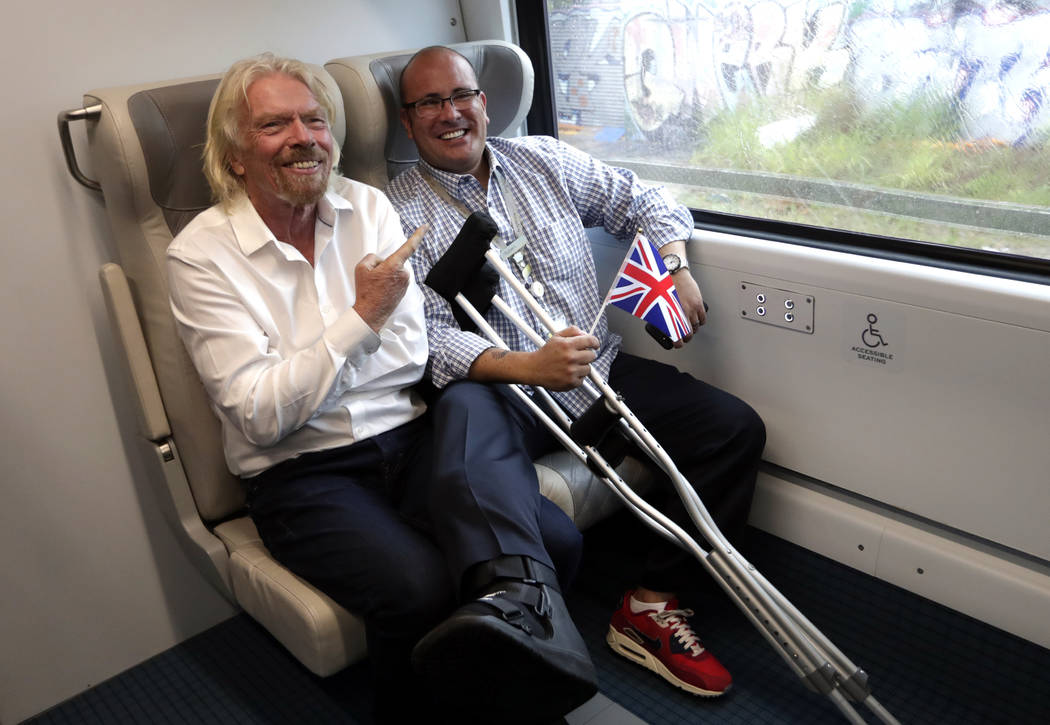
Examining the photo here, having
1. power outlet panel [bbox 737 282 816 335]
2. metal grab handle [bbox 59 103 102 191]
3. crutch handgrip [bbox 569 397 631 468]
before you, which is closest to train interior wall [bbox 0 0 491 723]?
metal grab handle [bbox 59 103 102 191]

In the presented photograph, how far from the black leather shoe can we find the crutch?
392 millimetres

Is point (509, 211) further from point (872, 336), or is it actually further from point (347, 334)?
point (872, 336)

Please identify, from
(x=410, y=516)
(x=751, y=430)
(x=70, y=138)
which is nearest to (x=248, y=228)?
(x=70, y=138)

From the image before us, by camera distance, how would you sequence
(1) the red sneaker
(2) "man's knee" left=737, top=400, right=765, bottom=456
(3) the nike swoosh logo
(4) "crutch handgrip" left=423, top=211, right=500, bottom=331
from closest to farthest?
1. (4) "crutch handgrip" left=423, top=211, right=500, bottom=331
2. (1) the red sneaker
3. (3) the nike swoosh logo
4. (2) "man's knee" left=737, top=400, right=765, bottom=456

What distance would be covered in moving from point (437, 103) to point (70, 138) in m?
0.99

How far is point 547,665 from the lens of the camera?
164cm

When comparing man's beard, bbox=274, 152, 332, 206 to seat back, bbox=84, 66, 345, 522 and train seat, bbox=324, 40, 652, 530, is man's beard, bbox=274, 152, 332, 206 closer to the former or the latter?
seat back, bbox=84, 66, 345, 522

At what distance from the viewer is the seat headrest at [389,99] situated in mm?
2592

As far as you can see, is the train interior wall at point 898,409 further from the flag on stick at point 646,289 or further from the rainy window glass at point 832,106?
the flag on stick at point 646,289

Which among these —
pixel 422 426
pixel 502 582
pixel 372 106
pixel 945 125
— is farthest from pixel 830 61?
pixel 502 582

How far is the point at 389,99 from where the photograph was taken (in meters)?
2.67

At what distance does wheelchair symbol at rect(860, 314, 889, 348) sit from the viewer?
7.85 ft

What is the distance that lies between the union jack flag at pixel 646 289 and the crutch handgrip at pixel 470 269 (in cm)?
33

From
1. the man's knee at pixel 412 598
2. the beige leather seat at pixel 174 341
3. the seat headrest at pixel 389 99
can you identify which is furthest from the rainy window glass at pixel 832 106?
the man's knee at pixel 412 598
